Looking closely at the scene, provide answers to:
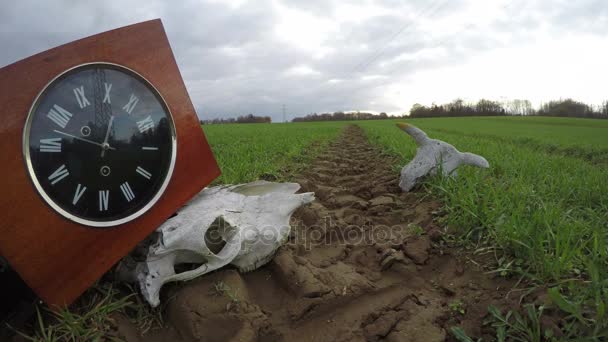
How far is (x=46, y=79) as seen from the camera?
1624 mm

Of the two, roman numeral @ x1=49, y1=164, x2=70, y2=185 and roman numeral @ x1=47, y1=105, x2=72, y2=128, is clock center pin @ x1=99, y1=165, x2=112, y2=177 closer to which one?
roman numeral @ x1=49, y1=164, x2=70, y2=185

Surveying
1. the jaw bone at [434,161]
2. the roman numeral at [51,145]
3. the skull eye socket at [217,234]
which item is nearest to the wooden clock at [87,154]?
the roman numeral at [51,145]

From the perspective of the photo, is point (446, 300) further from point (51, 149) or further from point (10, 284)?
point (10, 284)

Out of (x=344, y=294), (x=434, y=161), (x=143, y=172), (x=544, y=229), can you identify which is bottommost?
(x=344, y=294)

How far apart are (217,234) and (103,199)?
0.68m

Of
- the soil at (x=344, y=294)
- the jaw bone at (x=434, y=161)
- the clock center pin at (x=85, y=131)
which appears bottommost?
the soil at (x=344, y=294)

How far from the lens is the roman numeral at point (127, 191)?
189 centimetres

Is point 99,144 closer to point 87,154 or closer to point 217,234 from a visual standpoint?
point 87,154

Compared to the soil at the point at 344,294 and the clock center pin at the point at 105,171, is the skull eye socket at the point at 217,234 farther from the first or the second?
the clock center pin at the point at 105,171

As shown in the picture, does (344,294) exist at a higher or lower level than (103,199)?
lower

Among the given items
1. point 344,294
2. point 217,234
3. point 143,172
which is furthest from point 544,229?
point 143,172

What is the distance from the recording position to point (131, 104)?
6.37 feet

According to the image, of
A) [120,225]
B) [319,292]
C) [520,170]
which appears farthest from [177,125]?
[520,170]

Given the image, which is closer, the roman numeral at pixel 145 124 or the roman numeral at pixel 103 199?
the roman numeral at pixel 103 199
